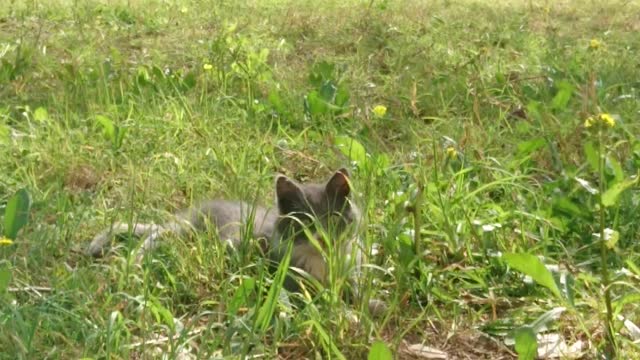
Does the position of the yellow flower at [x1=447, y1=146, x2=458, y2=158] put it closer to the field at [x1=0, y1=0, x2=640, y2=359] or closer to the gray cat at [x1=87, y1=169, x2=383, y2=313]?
the field at [x1=0, y1=0, x2=640, y2=359]

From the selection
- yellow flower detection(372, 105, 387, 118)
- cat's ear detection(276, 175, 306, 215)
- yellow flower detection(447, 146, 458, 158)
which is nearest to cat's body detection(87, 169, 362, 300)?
cat's ear detection(276, 175, 306, 215)

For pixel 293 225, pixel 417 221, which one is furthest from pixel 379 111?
pixel 417 221

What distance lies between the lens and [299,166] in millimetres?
4281

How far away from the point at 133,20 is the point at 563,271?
4999 mm

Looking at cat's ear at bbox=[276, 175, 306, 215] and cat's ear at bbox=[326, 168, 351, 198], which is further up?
cat's ear at bbox=[326, 168, 351, 198]

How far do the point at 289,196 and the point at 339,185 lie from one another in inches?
8.6

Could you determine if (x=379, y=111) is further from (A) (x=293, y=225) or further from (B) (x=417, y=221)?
(B) (x=417, y=221)

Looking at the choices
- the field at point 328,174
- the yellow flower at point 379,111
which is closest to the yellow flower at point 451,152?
the field at point 328,174

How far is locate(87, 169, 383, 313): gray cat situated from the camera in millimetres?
3068

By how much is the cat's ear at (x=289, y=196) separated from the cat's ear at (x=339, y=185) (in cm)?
11

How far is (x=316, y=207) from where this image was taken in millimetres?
3363

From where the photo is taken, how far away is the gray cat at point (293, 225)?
10.1ft

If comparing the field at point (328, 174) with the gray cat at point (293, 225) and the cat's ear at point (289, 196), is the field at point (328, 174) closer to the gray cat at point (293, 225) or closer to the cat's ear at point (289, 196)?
the gray cat at point (293, 225)

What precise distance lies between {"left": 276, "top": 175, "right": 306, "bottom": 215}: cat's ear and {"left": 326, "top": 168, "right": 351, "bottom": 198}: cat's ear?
111mm
